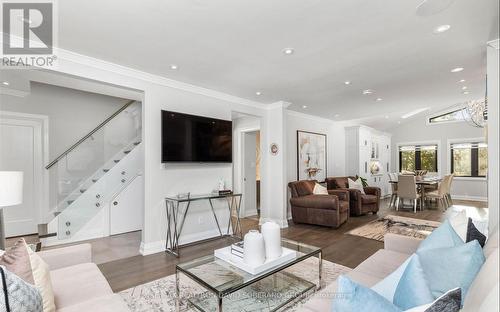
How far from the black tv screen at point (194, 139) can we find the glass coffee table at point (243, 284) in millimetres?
1823

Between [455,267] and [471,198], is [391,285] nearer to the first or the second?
[455,267]

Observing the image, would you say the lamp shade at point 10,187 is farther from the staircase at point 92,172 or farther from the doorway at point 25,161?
the doorway at point 25,161

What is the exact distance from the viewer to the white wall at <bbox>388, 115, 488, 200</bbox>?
784 centimetres

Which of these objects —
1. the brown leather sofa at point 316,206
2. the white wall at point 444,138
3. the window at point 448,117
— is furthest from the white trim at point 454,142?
the brown leather sofa at point 316,206

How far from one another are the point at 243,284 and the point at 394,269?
3.59 ft

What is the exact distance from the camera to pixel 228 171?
176 inches

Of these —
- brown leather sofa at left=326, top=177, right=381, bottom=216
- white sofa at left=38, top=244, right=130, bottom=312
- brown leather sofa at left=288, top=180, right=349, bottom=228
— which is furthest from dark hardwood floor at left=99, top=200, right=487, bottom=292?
white sofa at left=38, top=244, right=130, bottom=312

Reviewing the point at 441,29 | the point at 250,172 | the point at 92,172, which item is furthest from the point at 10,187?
the point at 250,172

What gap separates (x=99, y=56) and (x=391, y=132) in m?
9.74

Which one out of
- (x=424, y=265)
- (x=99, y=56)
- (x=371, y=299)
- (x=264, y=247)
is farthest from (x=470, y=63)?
(x=99, y=56)

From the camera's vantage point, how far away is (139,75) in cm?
333

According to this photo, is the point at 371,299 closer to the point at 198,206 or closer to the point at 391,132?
the point at 198,206

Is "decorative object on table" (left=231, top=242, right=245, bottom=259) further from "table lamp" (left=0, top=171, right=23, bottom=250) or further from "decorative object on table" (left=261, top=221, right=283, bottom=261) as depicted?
"table lamp" (left=0, top=171, right=23, bottom=250)

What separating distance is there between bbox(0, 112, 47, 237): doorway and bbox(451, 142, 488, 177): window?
1112 cm
